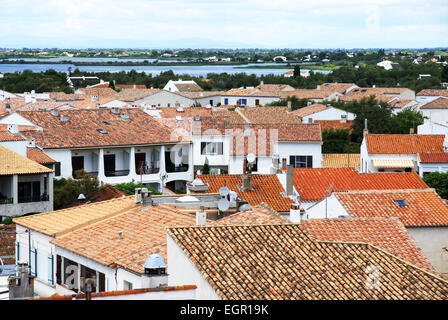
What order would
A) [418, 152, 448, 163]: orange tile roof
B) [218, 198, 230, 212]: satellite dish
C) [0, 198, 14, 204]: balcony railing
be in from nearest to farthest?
[218, 198, 230, 212]: satellite dish → [0, 198, 14, 204]: balcony railing → [418, 152, 448, 163]: orange tile roof

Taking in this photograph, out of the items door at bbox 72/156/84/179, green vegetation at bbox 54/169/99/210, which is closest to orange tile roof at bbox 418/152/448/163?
green vegetation at bbox 54/169/99/210

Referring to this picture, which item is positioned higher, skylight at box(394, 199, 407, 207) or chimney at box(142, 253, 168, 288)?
chimney at box(142, 253, 168, 288)

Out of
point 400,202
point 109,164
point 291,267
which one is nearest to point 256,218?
point 291,267

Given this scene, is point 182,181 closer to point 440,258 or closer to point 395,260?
point 440,258

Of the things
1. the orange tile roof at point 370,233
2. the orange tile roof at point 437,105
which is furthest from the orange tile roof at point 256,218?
the orange tile roof at point 437,105

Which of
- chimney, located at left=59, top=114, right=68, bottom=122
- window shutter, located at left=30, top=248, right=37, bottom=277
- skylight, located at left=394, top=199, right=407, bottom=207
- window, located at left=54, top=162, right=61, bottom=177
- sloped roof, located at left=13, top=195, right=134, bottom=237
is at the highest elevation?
chimney, located at left=59, top=114, right=68, bottom=122

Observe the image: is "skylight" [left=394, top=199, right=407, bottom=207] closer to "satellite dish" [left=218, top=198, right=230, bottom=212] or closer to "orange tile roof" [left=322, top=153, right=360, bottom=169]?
"satellite dish" [left=218, top=198, right=230, bottom=212]
